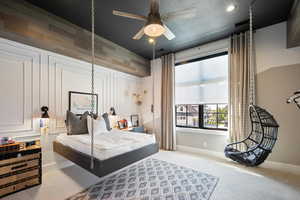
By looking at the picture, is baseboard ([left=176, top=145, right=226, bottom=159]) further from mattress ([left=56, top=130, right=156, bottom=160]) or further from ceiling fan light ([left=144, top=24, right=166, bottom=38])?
ceiling fan light ([left=144, top=24, right=166, bottom=38])

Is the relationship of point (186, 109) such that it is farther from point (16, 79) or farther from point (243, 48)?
point (16, 79)

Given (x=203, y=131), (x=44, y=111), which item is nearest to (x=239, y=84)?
(x=203, y=131)

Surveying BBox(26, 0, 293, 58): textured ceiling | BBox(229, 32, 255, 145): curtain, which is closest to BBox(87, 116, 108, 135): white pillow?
BBox(26, 0, 293, 58): textured ceiling

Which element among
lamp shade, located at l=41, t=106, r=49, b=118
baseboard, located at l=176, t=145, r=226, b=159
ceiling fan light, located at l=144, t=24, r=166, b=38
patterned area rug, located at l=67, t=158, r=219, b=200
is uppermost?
ceiling fan light, located at l=144, t=24, r=166, b=38

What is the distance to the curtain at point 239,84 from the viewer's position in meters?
3.16

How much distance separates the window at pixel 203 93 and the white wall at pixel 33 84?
8.97ft

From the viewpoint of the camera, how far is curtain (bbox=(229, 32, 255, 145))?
3.16 m

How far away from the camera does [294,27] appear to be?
2.40 m

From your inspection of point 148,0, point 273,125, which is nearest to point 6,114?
point 148,0

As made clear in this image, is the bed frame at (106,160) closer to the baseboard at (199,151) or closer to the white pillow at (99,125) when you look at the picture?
the white pillow at (99,125)

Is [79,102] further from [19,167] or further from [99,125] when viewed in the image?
[19,167]

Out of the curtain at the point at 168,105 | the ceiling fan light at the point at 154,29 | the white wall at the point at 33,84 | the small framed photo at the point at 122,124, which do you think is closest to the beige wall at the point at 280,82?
the curtain at the point at 168,105

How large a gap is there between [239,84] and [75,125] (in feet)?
13.3

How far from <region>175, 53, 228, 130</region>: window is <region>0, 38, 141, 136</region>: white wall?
2735 mm
